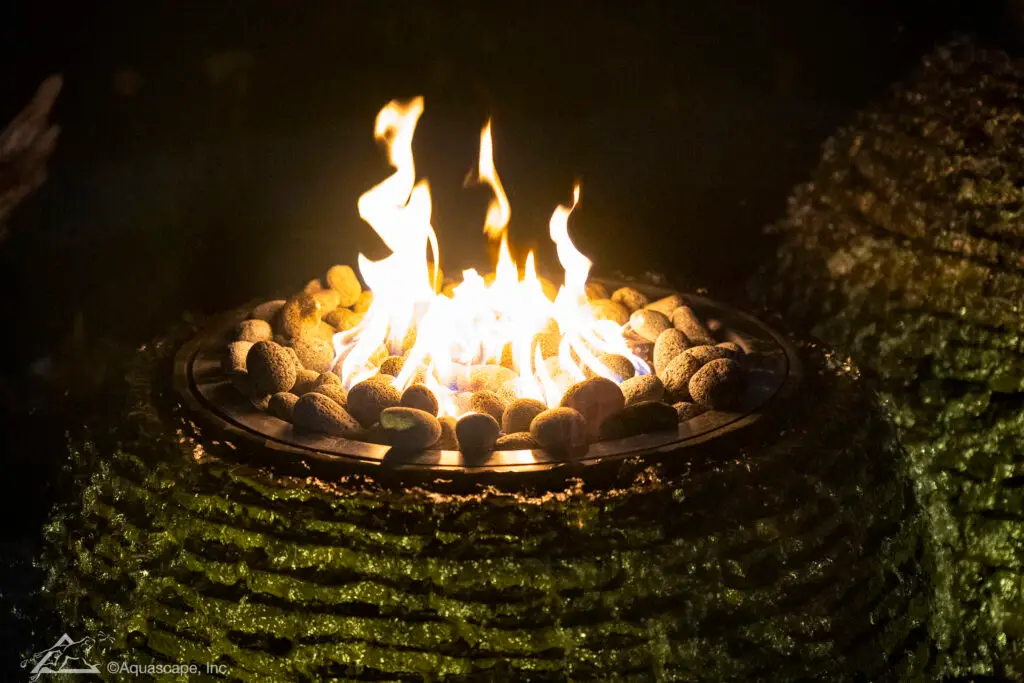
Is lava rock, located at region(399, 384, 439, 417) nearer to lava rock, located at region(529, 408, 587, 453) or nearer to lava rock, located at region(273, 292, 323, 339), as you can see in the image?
lava rock, located at region(529, 408, 587, 453)

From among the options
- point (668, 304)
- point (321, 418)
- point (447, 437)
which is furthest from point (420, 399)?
point (668, 304)

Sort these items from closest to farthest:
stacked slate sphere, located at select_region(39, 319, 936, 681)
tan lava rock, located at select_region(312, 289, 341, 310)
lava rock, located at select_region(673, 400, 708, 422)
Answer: stacked slate sphere, located at select_region(39, 319, 936, 681), lava rock, located at select_region(673, 400, 708, 422), tan lava rock, located at select_region(312, 289, 341, 310)

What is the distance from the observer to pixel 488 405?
2.16 meters

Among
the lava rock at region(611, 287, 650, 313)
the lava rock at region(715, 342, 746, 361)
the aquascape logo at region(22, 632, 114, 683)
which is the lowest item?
the aquascape logo at region(22, 632, 114, 683)

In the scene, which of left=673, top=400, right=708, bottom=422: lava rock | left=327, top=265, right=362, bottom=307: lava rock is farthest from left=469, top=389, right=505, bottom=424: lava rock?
left=327, top=265, right=362, bottom=307: lava rock

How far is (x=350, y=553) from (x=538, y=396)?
2.03 ft

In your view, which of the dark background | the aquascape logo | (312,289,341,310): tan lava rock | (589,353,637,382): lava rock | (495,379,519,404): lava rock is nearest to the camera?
the aquascape logo

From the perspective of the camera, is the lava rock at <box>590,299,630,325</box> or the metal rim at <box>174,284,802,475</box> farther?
the lava rock at <box>590,299,630,325</box>

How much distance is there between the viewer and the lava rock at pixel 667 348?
7.76 feet

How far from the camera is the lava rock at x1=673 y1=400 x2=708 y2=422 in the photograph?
6.91ft

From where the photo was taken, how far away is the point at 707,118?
3.75 m

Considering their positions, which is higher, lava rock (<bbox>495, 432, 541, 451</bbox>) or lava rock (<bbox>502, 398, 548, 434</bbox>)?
lava rock (<bbox>502, 398, 548, 434</bbox>)

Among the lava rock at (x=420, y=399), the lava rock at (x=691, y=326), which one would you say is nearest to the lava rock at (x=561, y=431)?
the lava rock at (x=420, y=399)

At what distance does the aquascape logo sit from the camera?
6.55 feet
